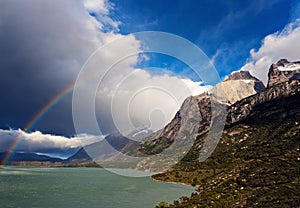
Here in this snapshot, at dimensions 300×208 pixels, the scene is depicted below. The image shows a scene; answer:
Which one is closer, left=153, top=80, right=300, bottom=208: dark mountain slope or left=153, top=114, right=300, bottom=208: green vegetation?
left=153, top=114, right=300, bottom=208: green vegetation

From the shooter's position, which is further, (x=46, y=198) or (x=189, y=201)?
(x=46, y=198)

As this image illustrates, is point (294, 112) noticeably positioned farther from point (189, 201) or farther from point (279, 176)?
point (189, 201)

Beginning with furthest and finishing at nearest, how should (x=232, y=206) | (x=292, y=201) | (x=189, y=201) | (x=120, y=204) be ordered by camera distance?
(x=120, y=204)
(x=189, y=201)
(x=232, y=206)
(x=292, y=201)

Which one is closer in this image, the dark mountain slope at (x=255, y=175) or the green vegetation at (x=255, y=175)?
the green vegetation at (x=255, y=175)

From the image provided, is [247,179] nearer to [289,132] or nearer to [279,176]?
[279,176]

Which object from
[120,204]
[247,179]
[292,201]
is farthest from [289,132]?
[120,204]

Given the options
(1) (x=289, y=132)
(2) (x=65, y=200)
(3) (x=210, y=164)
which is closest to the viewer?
(2) (x=65, y=200)

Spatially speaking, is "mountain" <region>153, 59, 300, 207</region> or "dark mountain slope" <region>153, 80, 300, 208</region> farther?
"dark mountain slope" <region>153, 80, 300, 208</region>

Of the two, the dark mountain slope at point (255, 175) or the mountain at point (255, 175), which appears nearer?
the mountain at point (255, 175)

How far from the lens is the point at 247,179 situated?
108000 mm

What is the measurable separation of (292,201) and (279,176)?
114ft

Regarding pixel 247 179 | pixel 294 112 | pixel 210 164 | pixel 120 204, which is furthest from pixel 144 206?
pixel 294 112

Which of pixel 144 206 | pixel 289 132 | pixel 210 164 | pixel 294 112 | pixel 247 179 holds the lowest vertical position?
pixel 144 206

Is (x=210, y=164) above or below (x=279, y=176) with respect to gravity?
above
